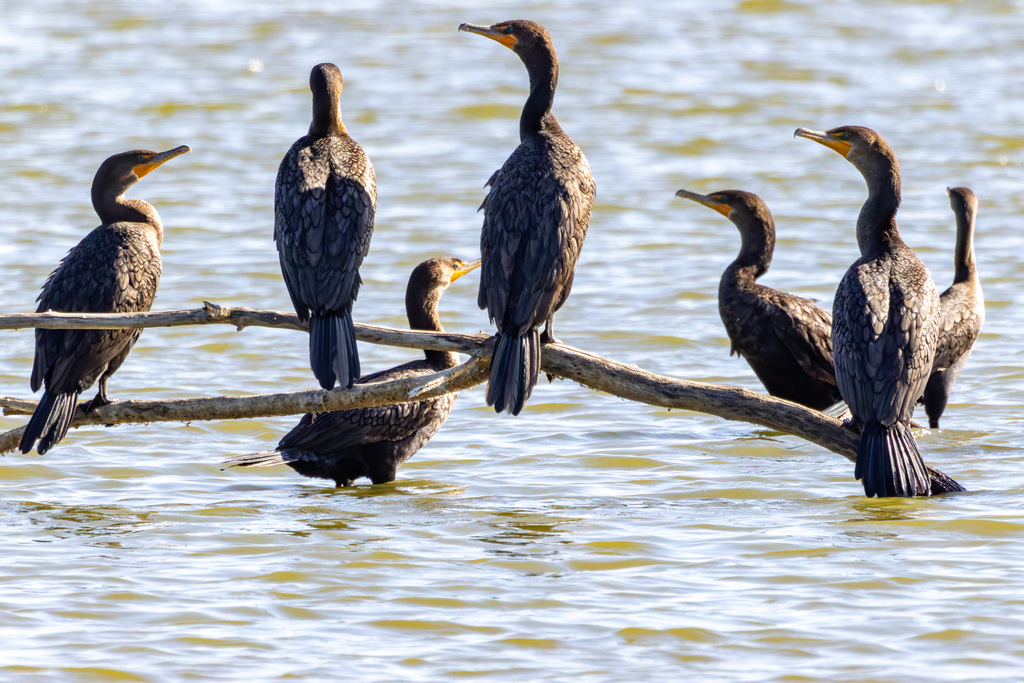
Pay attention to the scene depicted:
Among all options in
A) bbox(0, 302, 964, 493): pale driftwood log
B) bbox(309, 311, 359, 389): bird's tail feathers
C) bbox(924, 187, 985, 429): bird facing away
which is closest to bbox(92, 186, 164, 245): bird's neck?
bbox(0, 302, 964, 493): pale driftwood log

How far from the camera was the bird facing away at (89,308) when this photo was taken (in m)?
6.19

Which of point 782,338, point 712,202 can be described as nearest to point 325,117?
point 782,338

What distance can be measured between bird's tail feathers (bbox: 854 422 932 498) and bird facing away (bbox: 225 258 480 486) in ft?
6.68

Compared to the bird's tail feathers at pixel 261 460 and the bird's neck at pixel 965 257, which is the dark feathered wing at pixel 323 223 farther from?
the bird's neck at pixel 965 257

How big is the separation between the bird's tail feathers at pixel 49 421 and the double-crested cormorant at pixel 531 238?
5.97 ft

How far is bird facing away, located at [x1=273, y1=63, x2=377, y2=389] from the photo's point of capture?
5.83 m

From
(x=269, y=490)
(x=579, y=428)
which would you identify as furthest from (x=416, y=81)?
(x=269, y=490)

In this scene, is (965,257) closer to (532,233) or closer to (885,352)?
(885,352)

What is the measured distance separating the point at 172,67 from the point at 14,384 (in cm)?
1117

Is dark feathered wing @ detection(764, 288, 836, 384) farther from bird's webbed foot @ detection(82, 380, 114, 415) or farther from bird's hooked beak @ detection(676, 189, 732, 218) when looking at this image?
bird's webbed foot @ detection(82, 380, 114, 415)

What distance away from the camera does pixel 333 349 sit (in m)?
5.81

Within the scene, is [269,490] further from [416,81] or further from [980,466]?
[416,81]

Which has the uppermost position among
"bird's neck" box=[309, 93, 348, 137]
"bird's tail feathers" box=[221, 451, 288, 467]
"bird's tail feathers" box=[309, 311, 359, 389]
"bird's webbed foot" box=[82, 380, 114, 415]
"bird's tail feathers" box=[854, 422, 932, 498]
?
"bird's neck" box=[309, 93, 348, 137]

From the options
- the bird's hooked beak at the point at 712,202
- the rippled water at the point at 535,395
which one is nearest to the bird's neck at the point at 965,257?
the rippled water at the point at 535,395
